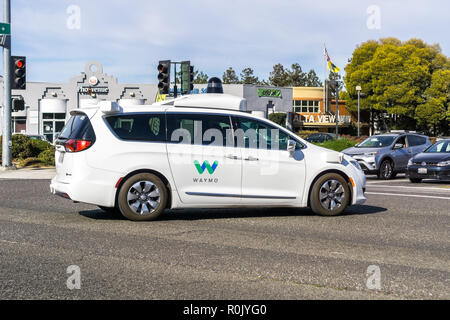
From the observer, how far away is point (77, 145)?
345 inches

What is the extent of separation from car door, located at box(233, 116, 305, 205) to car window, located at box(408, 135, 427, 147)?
42.1 feet

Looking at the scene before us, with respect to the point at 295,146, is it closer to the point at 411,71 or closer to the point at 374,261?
the point at 374,261

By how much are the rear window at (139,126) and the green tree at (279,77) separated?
10249cm

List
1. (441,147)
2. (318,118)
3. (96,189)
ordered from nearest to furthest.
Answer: (96,189), (441,147), (318,118)

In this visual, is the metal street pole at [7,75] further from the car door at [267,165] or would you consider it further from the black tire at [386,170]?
the car door at [267,165]

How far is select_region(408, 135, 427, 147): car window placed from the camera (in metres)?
21.1

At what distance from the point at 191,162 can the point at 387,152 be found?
494 inches

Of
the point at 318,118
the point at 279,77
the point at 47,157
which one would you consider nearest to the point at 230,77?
the point at 279,77

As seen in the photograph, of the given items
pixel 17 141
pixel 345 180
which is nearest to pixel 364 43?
pixel 17 141

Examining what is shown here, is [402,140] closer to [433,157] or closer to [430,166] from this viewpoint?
[433,157]

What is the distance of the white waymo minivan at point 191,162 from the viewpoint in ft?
28.5

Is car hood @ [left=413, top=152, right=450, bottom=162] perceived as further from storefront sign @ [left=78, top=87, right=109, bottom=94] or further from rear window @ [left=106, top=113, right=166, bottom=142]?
storefront sign @ [left=78, top=87, right=109, bottom=94]

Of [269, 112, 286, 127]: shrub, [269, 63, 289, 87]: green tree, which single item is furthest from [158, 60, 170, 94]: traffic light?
[269, 63, 289, 87]: green tree

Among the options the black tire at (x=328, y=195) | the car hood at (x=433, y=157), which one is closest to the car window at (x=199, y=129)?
the black tire at (x=328, y=195)
